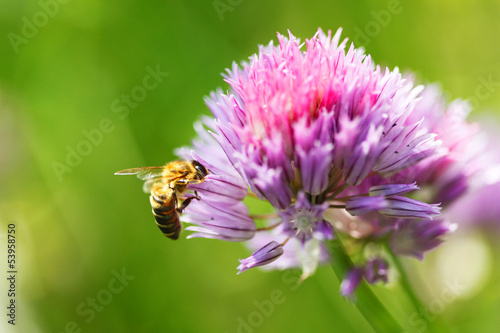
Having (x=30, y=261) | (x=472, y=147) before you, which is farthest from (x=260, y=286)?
(x=472, y=147)

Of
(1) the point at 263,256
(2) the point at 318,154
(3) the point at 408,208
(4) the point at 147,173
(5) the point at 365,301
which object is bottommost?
(5) the point at 365,301

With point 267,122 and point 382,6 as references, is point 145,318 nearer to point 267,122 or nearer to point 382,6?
point 267,122

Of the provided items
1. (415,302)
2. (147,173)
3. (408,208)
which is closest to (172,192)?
(147,173)

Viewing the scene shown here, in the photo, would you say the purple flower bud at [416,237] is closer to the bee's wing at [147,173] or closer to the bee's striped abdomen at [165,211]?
the bee's striped abdomen at [165,211]

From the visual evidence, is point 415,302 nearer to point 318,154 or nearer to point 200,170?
point 318,154

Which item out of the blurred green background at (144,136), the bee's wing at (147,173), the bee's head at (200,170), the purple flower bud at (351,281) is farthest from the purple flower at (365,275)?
the blurred green background at (144,136)

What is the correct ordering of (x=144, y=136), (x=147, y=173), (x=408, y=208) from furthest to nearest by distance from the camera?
(x=144, y=136) → (x=147, y=173) → (x=408, y=208)

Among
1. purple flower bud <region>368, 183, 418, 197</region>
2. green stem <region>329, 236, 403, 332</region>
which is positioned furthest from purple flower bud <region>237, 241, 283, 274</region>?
purple flower bud <region>368, 183, 418, 197</region>
